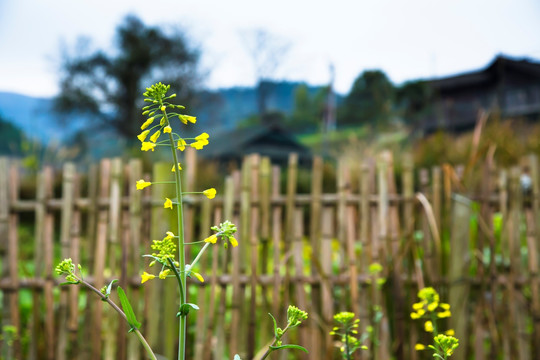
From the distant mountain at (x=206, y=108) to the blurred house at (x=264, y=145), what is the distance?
1993 mm

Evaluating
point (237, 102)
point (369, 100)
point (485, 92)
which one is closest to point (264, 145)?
point (369, 100)

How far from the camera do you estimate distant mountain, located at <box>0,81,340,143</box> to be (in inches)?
914

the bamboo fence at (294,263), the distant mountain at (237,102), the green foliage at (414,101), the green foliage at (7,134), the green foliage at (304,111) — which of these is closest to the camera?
the bamboo fence at (294,263)

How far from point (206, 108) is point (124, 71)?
396cm

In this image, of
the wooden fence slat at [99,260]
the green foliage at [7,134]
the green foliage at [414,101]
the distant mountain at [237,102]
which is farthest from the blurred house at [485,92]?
the green foliage at [7,134]

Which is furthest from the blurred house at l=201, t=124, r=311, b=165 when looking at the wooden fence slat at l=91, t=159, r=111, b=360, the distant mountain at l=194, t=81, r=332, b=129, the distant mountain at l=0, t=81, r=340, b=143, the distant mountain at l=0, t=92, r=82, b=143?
the wooden fence slat at l=91, t=159, r=111, b=360

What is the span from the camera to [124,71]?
23016mm

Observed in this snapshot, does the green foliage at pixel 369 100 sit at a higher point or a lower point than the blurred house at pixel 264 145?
higher

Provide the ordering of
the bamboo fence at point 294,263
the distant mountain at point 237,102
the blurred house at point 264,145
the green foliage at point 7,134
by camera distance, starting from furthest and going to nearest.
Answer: the green foliage at point 7,134 → the distant mountain at point 237,102 → the blurred house at point 264,145 → the bamboo fence at point 294,263

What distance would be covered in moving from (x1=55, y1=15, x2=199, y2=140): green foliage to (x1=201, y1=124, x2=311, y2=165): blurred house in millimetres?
3522

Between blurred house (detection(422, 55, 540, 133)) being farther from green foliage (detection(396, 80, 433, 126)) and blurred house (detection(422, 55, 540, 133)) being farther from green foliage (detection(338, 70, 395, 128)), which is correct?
green foliage (detection(338, 70, 395, 128))

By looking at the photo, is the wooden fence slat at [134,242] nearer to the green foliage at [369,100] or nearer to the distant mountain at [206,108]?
the distant mountain at [206,108]

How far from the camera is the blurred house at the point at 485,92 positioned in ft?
68.3

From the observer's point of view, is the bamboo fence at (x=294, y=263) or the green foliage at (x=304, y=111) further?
the green foliage at (x=304, y=111)
